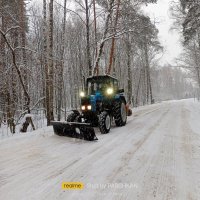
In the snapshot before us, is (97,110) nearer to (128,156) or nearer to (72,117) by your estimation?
(72,117)

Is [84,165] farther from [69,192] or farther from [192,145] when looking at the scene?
[192,145]

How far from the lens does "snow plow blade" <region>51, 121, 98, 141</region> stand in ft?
24.3

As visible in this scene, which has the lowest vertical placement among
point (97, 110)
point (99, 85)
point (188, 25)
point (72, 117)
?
point (72, 117)

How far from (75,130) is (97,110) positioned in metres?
1.68

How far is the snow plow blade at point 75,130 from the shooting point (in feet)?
24.3

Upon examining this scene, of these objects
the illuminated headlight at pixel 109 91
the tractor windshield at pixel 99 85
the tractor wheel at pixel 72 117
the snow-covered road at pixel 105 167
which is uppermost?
the tractor windshield at pixel 99 85

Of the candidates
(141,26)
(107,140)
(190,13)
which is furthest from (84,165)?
(190,13)

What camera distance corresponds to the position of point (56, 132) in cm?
870

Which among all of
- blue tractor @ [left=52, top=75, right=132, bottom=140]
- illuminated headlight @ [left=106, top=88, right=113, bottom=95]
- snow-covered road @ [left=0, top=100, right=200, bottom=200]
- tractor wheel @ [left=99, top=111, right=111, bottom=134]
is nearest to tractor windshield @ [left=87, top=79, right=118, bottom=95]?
blue tractor @ [left=52, top=75, right=132, bottom=140]

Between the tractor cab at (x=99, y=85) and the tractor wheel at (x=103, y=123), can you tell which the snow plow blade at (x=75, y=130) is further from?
the tractor cab at (x=99, y=85)

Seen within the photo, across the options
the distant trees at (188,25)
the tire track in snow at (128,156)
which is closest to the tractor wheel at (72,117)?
the tire track in snow at (128,156)

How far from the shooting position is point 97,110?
9.35 metres

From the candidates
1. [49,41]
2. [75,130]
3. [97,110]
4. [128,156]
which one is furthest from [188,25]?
[128,156]

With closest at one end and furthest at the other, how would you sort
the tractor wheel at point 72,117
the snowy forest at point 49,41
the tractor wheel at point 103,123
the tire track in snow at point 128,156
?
the tire track in snow at point 128,156 < the tractor wheel at point 103,123 < the tractor wheel at point 72,117 < the snowy forest at point 49,41
